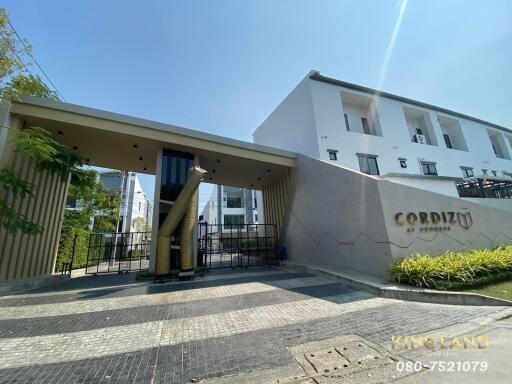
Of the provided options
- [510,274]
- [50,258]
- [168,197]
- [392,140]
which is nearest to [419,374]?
[510,274]

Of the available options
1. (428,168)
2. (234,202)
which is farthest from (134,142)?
(234,202)

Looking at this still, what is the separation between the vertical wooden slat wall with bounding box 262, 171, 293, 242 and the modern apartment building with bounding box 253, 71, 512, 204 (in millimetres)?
2432

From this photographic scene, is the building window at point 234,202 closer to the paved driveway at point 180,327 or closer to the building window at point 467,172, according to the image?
the building window at point 467,172

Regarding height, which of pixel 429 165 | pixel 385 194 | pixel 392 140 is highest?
pixel 392 140

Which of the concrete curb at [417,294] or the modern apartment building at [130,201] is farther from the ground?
the modern apartment building at [130,201]

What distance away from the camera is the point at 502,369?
267 cm

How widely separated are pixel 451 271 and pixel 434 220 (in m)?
2.75

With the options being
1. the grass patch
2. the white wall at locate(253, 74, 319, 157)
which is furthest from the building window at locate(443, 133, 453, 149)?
the grass patch

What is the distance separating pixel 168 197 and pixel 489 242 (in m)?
13.8

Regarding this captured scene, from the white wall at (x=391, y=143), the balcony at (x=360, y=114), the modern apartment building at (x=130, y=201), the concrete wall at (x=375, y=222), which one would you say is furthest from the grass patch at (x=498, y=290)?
the modern apartment building at (x=130, y=201)

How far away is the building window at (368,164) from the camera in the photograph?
46.8 ft

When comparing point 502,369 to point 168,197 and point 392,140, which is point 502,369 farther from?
point 392,140

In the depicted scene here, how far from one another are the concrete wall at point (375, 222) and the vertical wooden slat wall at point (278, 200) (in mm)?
1585

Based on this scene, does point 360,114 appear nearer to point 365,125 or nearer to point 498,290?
point 365,125
